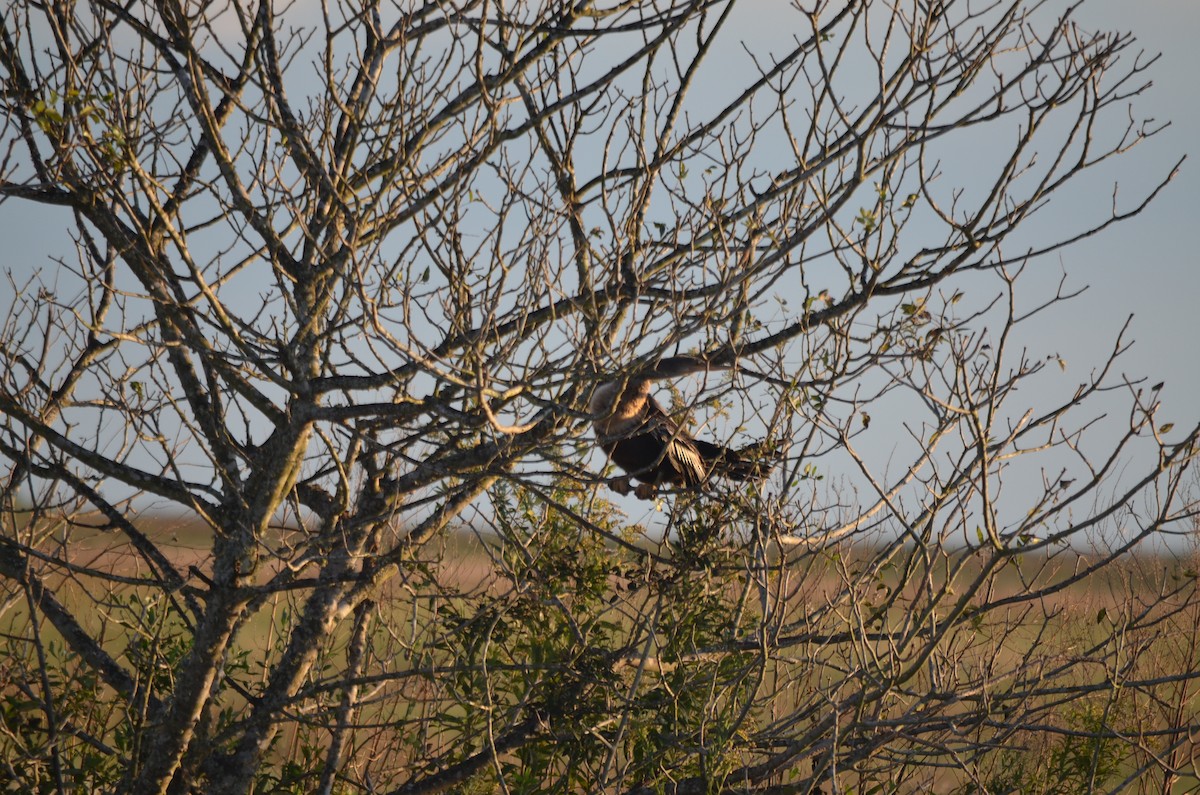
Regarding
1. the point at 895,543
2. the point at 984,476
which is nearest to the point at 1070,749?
the point at 895,543

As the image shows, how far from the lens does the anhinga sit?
11.1 feet

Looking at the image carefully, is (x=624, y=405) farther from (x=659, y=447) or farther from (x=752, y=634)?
(x=752, y=634)

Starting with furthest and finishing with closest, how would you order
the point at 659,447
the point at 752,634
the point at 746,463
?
1. the point at 659,447
2. the point at 752,634
3. the point at 746,463

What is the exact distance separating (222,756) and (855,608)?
8.13 feet

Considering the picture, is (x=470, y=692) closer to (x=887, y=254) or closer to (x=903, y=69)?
(x=887, y=254)

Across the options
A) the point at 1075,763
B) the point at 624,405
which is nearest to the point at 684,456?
the point at 624,405

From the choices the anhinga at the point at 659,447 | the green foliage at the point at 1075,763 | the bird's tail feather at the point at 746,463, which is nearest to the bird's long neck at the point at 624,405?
the anhinga at the point at 659,447

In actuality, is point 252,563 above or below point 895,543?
above

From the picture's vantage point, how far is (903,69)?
287 centimetres

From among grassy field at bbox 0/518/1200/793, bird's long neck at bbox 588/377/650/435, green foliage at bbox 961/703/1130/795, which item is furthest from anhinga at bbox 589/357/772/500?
green foliage at bbox 961/703/1130/795

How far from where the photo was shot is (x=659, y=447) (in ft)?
15.0

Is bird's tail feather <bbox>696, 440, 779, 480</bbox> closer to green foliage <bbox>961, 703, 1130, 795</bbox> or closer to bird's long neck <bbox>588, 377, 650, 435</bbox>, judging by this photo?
bird's long neck <bbox>588, 377, 650, 435</bbox>

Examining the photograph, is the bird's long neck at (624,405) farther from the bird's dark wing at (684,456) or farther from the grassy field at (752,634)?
the grassy field at (752,634)

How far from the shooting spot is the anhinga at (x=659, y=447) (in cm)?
338
